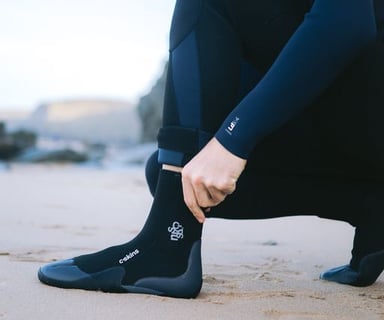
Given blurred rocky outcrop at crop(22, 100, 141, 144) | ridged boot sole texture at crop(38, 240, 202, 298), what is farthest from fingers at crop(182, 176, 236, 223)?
blurred rocky outcrop at crop(22, 100, 141, 144)

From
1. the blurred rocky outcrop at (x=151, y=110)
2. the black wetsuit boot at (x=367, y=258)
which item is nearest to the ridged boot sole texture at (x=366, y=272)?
the black wetsuit boot at (x=367, y=258)

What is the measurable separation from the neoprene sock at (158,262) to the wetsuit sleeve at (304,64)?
0.19 m

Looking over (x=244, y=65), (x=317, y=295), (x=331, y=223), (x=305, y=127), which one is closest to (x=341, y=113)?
(x=305, y=127)

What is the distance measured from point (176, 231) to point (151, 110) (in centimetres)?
1306

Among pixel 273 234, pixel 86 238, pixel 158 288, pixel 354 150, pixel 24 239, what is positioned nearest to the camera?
pixel 158 288

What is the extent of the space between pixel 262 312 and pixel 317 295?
229 mm

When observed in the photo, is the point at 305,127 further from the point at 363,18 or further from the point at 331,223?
the point at 331,223

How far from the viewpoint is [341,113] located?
4.16ft

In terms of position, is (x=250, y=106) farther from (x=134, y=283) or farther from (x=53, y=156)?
(x=53, y=156)

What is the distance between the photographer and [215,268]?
158 centimetres

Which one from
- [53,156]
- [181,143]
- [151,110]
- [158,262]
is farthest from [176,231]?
[151,110]

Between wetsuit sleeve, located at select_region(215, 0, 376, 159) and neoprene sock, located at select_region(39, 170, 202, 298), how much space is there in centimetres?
19

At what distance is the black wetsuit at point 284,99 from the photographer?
3.49ft

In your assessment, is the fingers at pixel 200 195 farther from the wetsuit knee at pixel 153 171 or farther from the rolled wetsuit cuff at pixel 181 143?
the wetsuit knee at pixel 153 171
